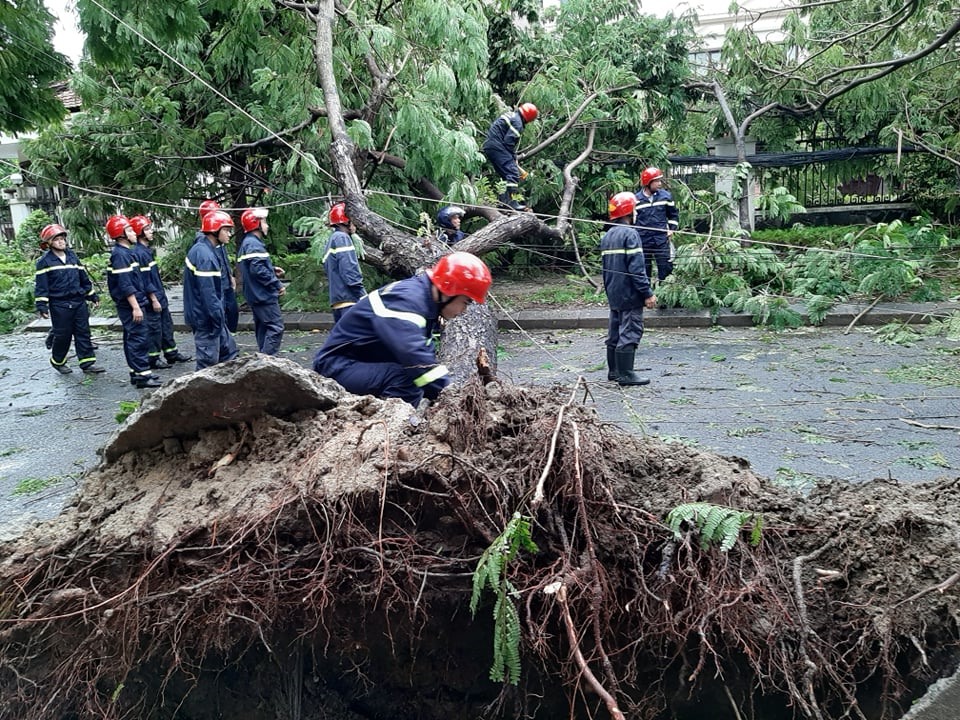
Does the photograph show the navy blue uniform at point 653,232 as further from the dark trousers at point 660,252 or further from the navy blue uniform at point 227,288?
the navy blue uniform at point 227,288

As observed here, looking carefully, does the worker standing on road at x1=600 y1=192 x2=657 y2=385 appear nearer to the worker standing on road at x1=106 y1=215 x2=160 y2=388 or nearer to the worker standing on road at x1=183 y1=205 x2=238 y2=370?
the worker standing on road at x1=183 y1=205 x2=238 y2=370

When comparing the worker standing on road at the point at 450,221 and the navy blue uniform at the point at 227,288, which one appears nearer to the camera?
the navy blue uniform at the point at 227,288

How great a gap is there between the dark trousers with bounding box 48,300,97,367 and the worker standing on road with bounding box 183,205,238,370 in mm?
2275

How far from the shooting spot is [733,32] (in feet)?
39.8

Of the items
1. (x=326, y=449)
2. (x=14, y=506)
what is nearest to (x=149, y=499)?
(x=326, y=449)

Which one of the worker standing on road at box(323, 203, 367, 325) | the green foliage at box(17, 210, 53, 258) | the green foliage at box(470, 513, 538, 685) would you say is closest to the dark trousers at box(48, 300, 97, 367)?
the worker standing on road at box(323, 203, 367, 325)

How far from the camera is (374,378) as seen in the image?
4.73 metres

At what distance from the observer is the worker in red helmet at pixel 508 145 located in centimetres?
1112

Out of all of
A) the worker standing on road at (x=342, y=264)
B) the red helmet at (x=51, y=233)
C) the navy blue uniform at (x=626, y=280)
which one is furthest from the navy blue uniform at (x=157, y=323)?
→ the navy blue uniform at (x=626, y=280)

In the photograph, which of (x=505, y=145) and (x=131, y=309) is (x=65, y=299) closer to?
(x=131, y=309)

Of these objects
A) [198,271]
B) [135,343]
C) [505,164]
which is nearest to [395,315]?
[198,271]

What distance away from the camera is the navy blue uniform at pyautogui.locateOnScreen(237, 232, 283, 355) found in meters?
8.27

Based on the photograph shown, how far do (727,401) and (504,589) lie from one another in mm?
4705

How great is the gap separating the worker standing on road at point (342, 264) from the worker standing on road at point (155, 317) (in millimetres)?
2335
